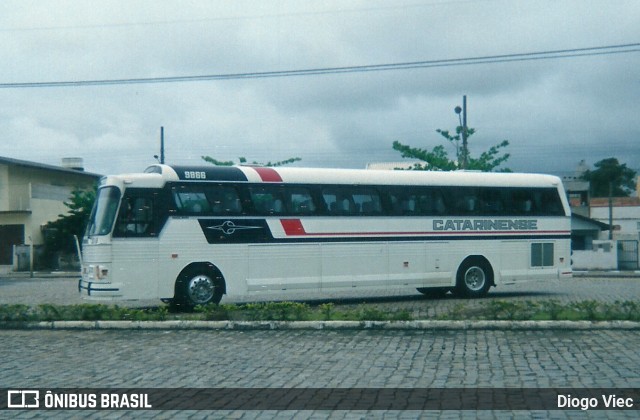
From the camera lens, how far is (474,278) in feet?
69.4

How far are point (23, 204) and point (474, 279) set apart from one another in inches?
1243

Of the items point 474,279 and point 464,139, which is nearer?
point 474,279

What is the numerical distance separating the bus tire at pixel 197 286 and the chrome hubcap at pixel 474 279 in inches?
274

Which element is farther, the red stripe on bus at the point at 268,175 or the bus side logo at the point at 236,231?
the red stripe on bus at the point at 268,175

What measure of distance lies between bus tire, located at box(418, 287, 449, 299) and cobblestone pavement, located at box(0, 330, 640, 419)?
30.1 feet

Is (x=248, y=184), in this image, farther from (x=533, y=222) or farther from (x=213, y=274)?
(x=533, y=222)

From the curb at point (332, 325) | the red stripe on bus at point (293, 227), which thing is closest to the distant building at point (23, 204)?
the red stripe on bus at point (293, 227)

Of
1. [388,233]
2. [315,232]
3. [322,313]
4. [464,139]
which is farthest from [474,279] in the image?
[464,139]

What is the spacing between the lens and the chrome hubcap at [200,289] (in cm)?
1766

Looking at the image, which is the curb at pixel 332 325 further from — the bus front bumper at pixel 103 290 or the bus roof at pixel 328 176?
the bus roof at pixel 328 176

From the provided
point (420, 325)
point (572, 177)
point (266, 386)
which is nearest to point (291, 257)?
point (420, 325)

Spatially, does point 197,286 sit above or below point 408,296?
above

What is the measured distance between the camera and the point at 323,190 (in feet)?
62.7

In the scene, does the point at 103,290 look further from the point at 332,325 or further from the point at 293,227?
the point at 332,325
